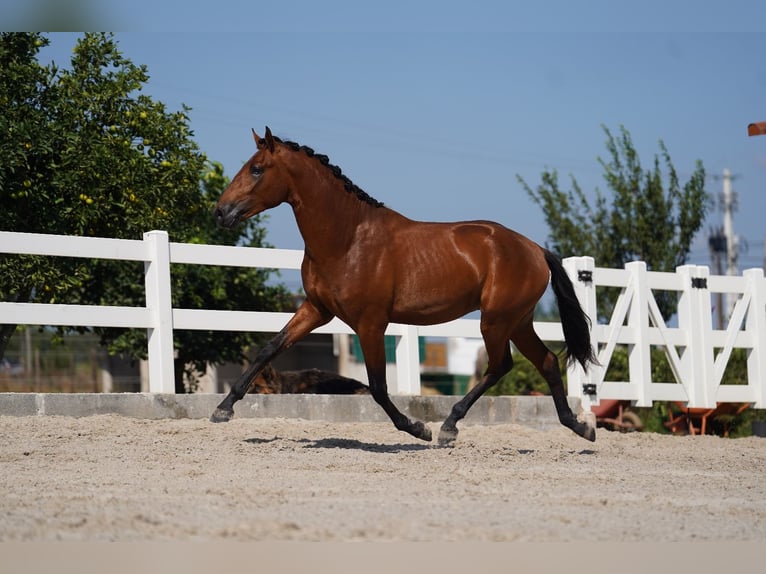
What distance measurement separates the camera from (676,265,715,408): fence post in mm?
11867

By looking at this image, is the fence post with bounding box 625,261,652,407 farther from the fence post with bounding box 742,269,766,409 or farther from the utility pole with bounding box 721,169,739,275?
the utility pole with bounding box 721,169,739,275

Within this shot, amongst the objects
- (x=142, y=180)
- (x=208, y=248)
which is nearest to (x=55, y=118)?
(x=142, y=180)

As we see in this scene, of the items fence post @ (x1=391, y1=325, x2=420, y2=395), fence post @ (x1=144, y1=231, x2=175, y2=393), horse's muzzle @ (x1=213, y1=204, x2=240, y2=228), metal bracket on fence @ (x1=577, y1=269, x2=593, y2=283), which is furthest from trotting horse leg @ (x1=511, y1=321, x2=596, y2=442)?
fence post @ (x1=144, y1=231, x2=175, y2=393)

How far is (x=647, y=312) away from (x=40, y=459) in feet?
22.9

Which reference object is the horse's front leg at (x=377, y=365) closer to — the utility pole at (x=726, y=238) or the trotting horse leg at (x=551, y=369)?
the trotting horse leg at (x=551, y=369)

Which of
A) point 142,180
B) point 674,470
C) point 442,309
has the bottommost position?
point 674,470

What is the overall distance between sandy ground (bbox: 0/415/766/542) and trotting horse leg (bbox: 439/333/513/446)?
177 millimetres

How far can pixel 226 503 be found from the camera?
4.89 m

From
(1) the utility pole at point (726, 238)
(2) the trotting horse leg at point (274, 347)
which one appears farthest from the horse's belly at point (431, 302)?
(1) the utility pole at point (726, 238)

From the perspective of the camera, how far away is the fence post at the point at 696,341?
1187 centimetres

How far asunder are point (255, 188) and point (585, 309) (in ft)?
15.5

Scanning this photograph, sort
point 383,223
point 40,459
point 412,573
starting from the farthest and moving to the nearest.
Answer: point 383,223 < point 40,459 < point 412,573

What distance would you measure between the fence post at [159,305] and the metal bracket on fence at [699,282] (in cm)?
600

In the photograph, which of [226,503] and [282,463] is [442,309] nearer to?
[282,463]
